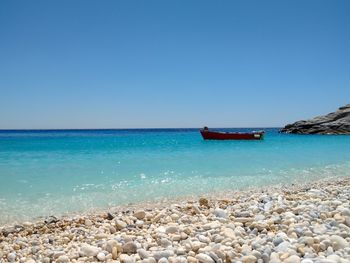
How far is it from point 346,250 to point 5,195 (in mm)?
9143

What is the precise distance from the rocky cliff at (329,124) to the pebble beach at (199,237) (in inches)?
2642

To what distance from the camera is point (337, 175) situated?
1398 cm

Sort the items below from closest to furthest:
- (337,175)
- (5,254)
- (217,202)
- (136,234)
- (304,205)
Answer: (5,254)
(136,234)
(304,205)
(217,202)
(337,175)

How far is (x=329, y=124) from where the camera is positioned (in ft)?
228

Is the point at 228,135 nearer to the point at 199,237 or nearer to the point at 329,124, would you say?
the point at 329,124

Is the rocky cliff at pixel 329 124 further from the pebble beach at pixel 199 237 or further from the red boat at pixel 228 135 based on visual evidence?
the pebble beach at pixel 199 237

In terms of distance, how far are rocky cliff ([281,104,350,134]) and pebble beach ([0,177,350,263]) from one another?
220ft

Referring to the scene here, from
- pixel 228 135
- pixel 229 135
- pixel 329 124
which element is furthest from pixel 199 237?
pixel 329 124

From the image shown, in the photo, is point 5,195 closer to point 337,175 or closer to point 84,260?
point 84,260

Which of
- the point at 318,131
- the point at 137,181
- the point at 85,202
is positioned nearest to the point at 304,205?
the point at 85,202

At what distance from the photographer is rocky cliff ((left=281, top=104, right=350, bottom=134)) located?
67250mm

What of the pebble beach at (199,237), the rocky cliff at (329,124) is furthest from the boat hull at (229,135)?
the pebble beach at (199,237)

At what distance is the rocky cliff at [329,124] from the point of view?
221ft

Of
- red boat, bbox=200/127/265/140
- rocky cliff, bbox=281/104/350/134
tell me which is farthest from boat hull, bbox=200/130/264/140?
rocky cliff, bbox=281/104/350/134
